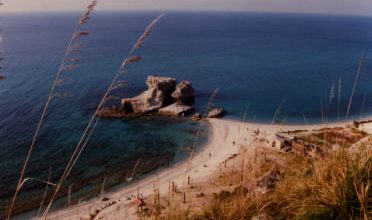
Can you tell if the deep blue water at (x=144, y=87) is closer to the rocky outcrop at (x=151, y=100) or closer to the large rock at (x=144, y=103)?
the large rock at (x=144, y=103)

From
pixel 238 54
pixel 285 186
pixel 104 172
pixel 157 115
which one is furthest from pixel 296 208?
pixel 238 54

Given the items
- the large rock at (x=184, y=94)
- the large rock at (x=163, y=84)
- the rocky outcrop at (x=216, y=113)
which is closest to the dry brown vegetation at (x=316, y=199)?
the rocky outcrop at (x=216, y=113)

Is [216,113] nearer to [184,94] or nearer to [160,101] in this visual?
[184,94]

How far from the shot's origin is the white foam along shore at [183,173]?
2589 cm

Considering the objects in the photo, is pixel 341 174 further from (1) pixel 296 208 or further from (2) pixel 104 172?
(2) pixel 104 172

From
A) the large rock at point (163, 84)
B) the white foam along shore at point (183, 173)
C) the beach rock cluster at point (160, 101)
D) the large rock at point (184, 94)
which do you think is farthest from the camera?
the large rock at point (163, 84)

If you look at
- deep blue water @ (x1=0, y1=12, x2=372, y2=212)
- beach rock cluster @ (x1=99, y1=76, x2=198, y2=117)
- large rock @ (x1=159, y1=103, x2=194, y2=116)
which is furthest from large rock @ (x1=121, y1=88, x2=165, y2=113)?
deep blue water @ (x1=0, y1=12, x2=372, y2=212)

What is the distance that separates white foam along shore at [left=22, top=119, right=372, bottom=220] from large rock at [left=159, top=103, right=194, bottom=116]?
4.62 m

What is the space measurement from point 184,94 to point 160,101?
19.4 ft

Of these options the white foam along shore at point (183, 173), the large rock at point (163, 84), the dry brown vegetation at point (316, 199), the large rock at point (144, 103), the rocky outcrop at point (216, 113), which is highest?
the dry brown vegetation at point (316, 199)

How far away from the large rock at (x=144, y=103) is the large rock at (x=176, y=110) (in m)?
1.42

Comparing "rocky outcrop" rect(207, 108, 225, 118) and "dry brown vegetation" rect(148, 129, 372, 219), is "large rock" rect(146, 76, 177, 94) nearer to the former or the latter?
"rocky outcrop" rect(207, 108, 225, 118)

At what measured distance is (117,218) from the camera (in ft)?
76.7

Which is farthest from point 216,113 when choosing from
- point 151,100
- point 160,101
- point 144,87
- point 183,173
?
point 144,87
